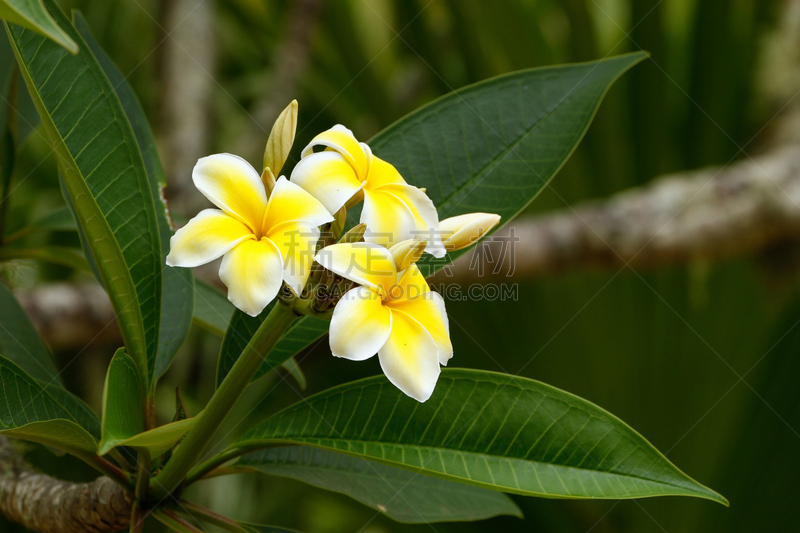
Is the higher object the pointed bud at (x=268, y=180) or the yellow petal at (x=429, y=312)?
the pointed bud at (x=268, y=180)

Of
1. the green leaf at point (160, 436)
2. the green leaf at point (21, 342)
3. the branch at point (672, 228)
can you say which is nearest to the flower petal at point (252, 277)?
the green leaf at point (160, 436)

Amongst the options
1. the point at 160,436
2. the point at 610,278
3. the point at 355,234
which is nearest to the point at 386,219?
the point at 355,234

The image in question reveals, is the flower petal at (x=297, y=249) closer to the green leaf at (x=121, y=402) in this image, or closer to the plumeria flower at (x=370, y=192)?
the plumeria flower at (x=370, y=192)

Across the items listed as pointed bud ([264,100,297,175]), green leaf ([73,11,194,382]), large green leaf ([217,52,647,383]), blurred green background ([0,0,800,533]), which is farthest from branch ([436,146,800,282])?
pointed bud ([264,100,297,175])

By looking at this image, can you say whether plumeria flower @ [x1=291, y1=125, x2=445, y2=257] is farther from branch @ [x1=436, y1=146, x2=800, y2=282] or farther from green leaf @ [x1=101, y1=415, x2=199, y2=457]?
branch @ [x1=436, y1=146, x2=800, y2=282]

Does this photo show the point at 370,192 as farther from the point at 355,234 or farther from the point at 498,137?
the point at 498,137

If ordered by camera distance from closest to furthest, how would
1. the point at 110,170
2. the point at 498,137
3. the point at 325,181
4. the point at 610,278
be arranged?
the point at 325,181 < the point at 110,170 < the point at 498,137 < the point at 610,278

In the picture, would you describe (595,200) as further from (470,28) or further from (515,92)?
(515,92)
